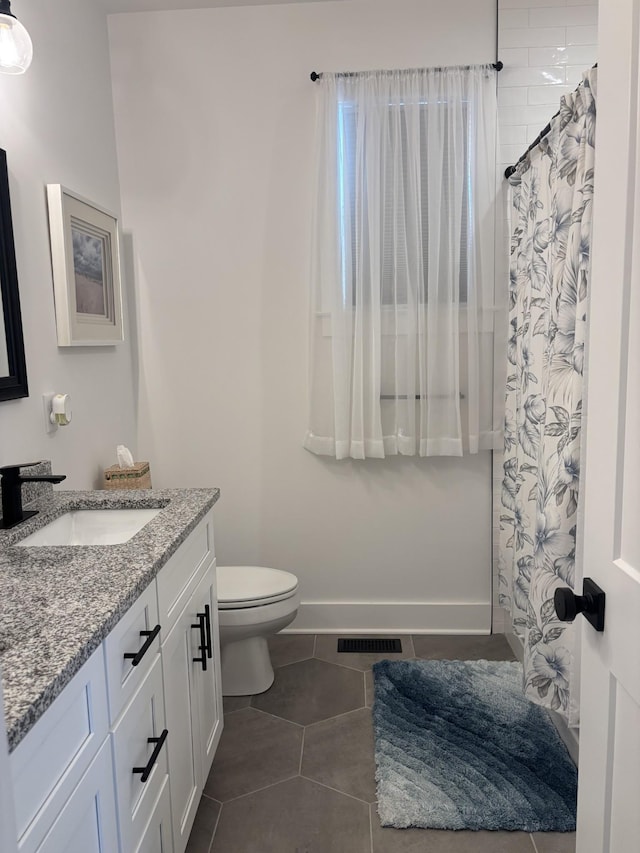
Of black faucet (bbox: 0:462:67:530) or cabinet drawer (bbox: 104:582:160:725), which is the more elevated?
black faucet (bbox: 0:462:67:530)

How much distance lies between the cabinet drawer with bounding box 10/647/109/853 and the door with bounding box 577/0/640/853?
0.80 meters

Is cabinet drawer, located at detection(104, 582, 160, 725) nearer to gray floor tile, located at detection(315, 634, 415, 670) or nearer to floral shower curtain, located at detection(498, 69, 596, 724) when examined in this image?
floral shower curtain, located at detection(498, 69, 596, 724)

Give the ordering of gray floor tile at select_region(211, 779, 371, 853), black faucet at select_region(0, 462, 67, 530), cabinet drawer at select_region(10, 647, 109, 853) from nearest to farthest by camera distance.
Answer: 1. cabinet drawer at select_region(10, 647, 109, 853)
2. black faucet at select_region(0, 462, 67, 530)
3. gray floor tile at select_region(211, 779, 371, 853)

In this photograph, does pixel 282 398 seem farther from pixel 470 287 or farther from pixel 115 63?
pixel 115 63

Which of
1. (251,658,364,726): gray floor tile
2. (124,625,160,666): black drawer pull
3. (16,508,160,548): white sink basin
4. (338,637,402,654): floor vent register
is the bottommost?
(251,658,364,726): gray floor tile

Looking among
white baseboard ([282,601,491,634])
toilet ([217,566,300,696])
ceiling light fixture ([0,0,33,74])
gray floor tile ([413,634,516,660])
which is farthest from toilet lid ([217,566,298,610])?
ceiling light fixture ([0,0,33,74])

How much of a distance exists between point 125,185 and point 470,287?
5.11 ft

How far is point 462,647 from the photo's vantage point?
282 centimetres

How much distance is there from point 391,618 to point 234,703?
866 mm

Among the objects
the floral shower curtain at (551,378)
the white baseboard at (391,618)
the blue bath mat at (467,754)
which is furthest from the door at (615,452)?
the white baseboard at (391,618)

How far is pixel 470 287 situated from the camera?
2.68 m

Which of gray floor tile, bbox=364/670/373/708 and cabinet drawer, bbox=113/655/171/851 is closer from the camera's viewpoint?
cabinet drawer, bbox=113/655/171/851

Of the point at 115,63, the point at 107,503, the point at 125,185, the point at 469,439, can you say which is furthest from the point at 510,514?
the point at 115,63

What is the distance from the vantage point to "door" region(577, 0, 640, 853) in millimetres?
864
